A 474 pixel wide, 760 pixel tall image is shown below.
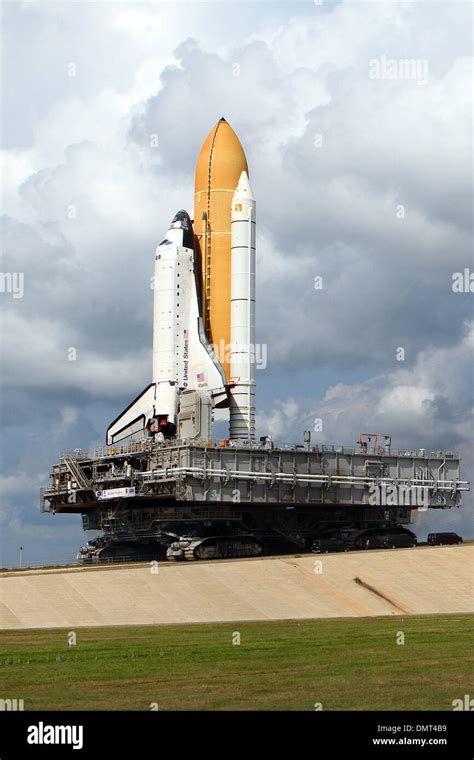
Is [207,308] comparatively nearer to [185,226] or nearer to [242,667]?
[185,226]

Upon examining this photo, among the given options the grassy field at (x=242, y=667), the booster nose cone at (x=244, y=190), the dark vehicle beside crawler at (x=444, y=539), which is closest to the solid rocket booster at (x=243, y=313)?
the booster nose cone at (x=244, y=190)

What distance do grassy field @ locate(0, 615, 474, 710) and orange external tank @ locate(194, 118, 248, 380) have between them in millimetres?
33801

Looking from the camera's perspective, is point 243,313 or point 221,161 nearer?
point 243,313

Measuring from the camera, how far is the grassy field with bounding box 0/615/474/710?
21.5m

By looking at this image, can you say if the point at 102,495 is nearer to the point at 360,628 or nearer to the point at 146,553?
the point at 146,553

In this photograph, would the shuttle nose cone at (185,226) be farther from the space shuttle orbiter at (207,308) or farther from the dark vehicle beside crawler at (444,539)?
the dark vehicle beside crawler at (444,539)

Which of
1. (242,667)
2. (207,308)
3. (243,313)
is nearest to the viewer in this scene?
(242,667)

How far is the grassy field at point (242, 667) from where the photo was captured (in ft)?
70.4

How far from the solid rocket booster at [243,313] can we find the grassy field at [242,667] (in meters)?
29.9

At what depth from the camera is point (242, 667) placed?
2606cm

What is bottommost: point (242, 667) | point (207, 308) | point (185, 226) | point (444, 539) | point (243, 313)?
point (242, 667)

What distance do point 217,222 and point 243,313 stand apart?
6375 millimetres

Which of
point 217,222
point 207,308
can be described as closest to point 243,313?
point 207,308
